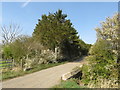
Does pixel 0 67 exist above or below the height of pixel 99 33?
below

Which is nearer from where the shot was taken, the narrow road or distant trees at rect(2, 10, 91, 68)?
the narrow road

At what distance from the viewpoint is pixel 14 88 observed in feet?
17.4

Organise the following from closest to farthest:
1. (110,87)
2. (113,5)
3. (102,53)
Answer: (110,87) < (102,53) < (113,5)

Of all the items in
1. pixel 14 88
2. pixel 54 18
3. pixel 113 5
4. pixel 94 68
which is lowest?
pixel 14 88

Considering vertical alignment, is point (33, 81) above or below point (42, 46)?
below

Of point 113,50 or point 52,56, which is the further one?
point 52,56

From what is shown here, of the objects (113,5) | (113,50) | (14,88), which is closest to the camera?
(14,88)

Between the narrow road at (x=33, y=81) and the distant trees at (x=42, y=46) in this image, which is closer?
the narrow road at (x=33, y=81)

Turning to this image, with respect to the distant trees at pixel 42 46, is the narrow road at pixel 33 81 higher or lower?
lower

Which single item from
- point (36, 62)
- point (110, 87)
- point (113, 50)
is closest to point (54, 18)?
point (36, 62)

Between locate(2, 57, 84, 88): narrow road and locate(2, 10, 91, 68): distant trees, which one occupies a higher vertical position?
locate(2, 10, 91, 68): distant trees

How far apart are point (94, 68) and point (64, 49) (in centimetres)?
1376

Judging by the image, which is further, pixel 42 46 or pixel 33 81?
pixel 42 46

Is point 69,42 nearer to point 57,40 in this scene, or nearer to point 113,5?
point 57,40
